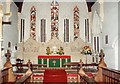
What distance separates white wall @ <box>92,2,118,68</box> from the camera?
1099 centimetres

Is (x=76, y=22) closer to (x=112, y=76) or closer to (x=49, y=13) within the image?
(x=49, y=13)

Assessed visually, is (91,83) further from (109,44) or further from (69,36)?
(69,36)

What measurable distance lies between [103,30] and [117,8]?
2.05m

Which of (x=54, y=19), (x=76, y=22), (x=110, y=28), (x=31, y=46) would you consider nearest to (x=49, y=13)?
(x=54, y=19)

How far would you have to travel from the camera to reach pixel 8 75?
729 centimetres

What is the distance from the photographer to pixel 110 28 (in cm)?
1157

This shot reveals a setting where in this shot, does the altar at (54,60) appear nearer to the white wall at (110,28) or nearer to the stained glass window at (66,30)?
the stained glass window at (66,30)

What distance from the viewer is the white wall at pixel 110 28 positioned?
1099cm

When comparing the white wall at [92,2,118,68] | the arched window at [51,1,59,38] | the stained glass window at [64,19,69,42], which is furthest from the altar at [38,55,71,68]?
the white wall at [92,2,118,68]

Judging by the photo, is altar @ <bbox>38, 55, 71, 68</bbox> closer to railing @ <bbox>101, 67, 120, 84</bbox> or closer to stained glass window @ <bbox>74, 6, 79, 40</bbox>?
stained glass window @ <bbox>74, 6, 79, 40</bbox>

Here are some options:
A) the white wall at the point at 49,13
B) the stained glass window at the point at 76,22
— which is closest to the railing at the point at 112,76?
the stained glass window at the point at 76,22

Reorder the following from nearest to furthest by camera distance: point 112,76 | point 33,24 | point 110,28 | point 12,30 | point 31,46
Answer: point 112,76, point 110,28, point 12,30, point 31,46, point 33,24

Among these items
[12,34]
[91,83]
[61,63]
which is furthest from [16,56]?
[91,83]

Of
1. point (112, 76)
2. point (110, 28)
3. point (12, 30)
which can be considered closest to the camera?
point (112, 76)
